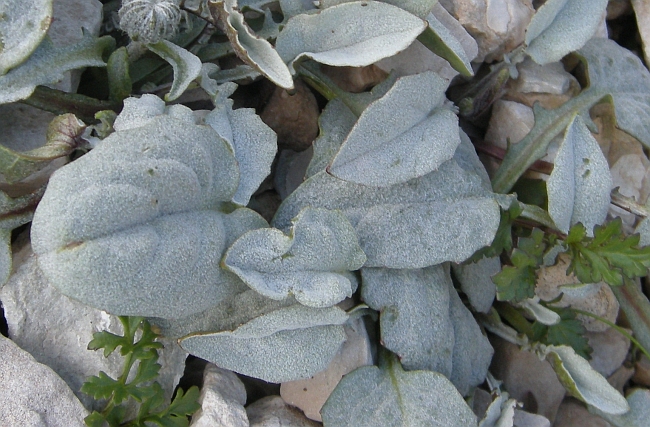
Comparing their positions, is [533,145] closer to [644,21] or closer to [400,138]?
[400,138]

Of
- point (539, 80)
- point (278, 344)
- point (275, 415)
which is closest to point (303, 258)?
point (278, 344)

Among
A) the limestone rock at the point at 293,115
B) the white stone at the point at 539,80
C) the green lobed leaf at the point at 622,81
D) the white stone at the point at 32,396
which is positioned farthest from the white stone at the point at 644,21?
the white stone at the point at 32,396

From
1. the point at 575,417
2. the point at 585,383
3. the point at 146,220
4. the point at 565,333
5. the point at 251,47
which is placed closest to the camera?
the point at 146,220

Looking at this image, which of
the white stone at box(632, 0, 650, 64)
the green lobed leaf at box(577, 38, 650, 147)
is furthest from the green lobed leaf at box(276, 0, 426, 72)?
the white stone at box(632, 0, 650, 64)

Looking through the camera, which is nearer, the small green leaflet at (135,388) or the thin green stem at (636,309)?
the small green leaflet at (135,388)

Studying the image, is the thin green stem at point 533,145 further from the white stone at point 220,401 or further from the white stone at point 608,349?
the white stone at point 220,401

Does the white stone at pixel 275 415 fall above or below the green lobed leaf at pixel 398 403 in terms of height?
below

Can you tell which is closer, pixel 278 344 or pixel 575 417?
pixel 278 344
